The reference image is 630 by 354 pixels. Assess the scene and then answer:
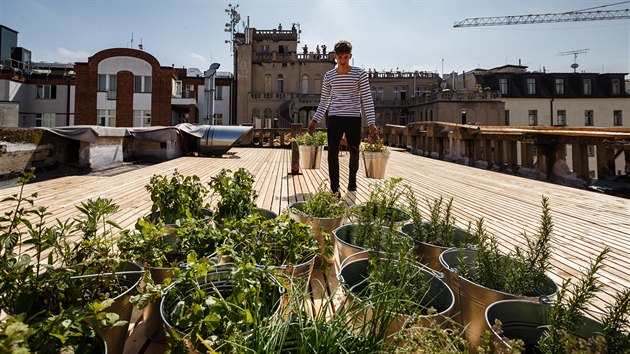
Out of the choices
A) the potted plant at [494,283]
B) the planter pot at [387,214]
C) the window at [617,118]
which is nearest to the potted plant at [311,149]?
the planter pot at [387,214]

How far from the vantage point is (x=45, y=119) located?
36562mm

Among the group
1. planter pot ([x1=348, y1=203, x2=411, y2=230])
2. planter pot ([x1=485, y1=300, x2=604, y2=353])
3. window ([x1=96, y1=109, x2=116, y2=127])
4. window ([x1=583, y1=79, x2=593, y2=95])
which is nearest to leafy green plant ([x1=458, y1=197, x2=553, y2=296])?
planter pot ([x1=485, y1=300, x2=604, y2=353])

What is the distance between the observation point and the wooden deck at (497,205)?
8.16 feet

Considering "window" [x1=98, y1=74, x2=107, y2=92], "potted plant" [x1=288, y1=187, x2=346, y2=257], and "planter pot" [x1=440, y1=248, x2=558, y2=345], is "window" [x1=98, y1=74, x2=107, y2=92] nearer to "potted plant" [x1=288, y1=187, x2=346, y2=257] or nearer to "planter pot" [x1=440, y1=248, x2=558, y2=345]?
"potted plant" [x1=288, y1=187, x2=346, y2=257]

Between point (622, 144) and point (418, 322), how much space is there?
22.7 feet

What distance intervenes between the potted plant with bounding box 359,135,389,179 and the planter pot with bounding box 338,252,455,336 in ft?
12.4

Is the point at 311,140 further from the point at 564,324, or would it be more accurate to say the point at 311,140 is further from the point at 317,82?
the point at 317,82

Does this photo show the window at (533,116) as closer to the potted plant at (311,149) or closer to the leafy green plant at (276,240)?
the potted plant at (311,149)

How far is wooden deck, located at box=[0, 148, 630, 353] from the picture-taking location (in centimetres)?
249

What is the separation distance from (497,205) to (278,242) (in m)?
3.53

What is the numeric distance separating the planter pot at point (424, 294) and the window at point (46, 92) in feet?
147

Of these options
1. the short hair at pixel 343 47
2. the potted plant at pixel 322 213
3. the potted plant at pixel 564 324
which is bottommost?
the potted plant at pixel 564 324

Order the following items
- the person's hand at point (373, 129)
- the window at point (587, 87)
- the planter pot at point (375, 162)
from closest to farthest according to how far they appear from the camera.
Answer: the person's hand at point (373, 129), the planter pot at point (375, 162), the window at point (587, 87)

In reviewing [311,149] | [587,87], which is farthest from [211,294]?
[587,87]
